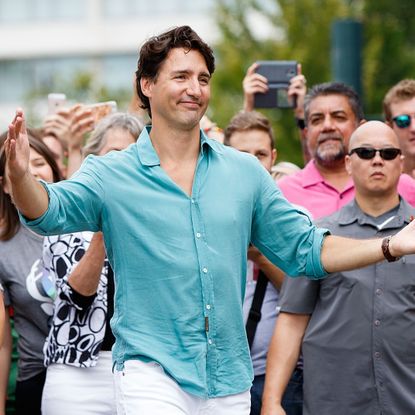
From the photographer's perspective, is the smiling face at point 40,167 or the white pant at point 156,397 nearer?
the white pant at point 156,397

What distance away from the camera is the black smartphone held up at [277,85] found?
26.6 ft

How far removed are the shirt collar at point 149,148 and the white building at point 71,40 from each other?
47898mm

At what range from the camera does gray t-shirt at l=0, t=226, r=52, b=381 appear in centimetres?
660

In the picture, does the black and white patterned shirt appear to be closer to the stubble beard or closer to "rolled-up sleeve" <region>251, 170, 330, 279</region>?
"rolled-up sleeve" <region>251, 170, 330, 279</region>

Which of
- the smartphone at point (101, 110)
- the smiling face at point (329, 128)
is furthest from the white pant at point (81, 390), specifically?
the smartphone at point (101, 110)

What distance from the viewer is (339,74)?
1258 centimetres

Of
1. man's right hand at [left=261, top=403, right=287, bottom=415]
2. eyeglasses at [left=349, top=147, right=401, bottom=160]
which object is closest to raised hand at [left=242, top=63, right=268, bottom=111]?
eyeglasses at [left=349, top=147, right=401, bottom=160]

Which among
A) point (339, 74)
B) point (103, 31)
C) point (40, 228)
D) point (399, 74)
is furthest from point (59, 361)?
point (103, 31)

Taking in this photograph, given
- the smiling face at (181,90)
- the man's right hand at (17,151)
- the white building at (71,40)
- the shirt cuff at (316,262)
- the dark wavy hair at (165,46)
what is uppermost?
the dark wavy hair at (165,46)

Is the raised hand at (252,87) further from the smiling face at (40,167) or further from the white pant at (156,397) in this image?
the white pant at (156,397)

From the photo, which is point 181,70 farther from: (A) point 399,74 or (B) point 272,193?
(A) point 399,74

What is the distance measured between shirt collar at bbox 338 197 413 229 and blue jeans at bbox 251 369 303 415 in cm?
97

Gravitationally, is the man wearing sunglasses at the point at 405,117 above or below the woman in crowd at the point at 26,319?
above

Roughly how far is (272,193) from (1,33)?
5326cm
